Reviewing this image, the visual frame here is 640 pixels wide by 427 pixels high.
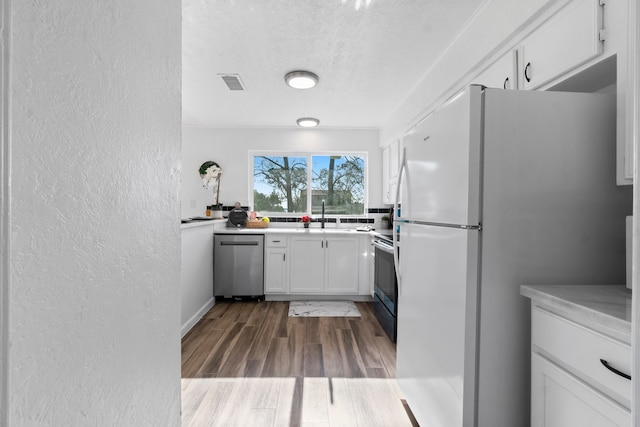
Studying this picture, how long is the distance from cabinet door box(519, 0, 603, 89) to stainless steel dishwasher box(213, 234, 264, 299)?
3.08 metres

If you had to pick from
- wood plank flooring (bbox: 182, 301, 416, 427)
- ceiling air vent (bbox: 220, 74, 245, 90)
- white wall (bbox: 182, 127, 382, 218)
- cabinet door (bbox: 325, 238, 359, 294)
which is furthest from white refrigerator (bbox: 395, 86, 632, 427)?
white wall (bbox: 182, 127, 382, 218)

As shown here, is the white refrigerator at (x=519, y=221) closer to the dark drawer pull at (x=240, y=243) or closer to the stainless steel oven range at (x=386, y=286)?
the stainless steel oven range at (x=386, y=286)

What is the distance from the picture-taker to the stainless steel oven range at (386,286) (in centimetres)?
265

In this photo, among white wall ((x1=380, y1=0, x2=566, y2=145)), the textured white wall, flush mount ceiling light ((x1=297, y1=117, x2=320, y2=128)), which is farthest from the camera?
flush mount ceiling light ((x1=297, y1=117, x2=320, y2=128))

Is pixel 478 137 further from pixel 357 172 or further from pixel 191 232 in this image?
pixel 357 172

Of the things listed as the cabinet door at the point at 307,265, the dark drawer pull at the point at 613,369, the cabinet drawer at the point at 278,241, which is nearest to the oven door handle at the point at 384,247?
the cabinet door at the point at 307,265

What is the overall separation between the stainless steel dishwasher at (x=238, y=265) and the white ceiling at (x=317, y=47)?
1545 millimetres

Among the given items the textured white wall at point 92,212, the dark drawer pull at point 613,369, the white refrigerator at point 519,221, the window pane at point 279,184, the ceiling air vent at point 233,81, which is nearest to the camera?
the textured white wall at point 92,212

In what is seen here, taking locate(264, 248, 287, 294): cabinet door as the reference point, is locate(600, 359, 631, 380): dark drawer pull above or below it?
above

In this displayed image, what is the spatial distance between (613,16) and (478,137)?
0.66 metres

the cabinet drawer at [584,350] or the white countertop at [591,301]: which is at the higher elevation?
the white countertop at [591,301]

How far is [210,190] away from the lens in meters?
4.54

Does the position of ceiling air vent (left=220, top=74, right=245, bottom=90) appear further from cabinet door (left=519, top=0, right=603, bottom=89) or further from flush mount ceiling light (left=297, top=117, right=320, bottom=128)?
cabinet door (left=519, top=0, right=603, bottom=89)

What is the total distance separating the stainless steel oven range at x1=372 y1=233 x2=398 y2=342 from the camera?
2.65 m
